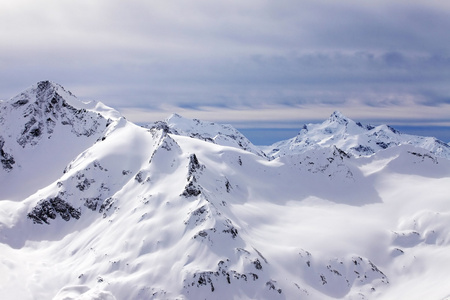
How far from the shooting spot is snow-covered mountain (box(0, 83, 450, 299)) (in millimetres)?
111688

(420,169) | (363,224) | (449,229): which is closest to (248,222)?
(363,224)

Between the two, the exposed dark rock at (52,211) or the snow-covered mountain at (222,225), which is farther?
the exposed dark rock at (52,211)

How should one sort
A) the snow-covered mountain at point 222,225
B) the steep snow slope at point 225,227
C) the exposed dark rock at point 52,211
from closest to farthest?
the snow-covered mountain at point 222,225 < the steep snow slope at point 225,227 < the exposed dark rock at point 52,211

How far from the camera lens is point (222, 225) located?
119250 mm

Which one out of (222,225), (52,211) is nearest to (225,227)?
(222,225)

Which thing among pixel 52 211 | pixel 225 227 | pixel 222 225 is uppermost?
pixel 222 225

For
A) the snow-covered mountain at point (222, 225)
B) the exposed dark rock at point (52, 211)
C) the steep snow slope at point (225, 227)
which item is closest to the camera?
the snow-covered mountain at point (222, 225)

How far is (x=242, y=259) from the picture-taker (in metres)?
112

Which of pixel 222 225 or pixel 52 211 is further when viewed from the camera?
pixel 52 211

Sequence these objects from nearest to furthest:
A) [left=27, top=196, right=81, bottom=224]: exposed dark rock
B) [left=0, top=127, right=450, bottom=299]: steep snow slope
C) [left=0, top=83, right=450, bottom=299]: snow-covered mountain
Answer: [left=0, top=83, right=450, bottom=299]: snow-covered mountain → [left=0, top=127, right=450, bottom=299]: steep snow slope → [left=27, top=196, right=81, bottom=224]: exposed dark rock

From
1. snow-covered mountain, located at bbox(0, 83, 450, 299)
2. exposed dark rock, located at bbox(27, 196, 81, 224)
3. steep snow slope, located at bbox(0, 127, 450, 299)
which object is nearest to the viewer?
snow-covered mountain, located at bbox(0, 83, 450, 299)

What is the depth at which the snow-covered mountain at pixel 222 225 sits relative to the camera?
111688 millimetres

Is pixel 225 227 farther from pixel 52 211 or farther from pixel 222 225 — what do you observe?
pixel 52 211

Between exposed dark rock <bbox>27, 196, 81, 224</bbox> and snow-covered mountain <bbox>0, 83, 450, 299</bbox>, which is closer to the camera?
snow-covered mountain <bbox>0, 83, 450, 299</bbox>
